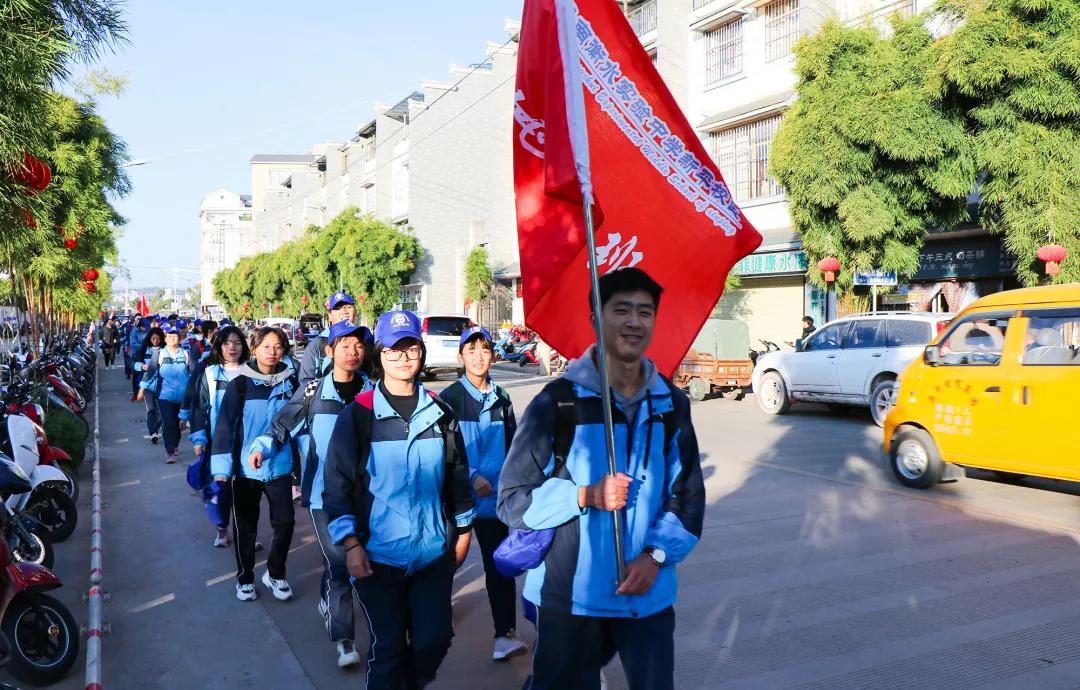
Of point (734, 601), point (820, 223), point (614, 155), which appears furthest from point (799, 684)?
point (820, 223)

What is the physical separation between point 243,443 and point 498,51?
37.8 meters

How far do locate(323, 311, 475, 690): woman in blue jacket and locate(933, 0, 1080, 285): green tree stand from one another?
41.6 feet

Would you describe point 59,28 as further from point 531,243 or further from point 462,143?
point 462,143

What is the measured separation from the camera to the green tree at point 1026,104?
12.8 m

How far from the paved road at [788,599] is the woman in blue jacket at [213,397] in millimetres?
523

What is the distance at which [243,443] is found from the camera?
5.45m

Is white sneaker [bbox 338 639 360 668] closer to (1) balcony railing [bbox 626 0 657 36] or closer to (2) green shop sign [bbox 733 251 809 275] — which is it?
(2) green shop sign [bbox 733 251 809 275]

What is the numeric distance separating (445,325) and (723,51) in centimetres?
1092

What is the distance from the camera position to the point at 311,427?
446cm

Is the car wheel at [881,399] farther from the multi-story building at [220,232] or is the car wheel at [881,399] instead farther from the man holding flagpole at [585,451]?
the multi-story building at [220,232]

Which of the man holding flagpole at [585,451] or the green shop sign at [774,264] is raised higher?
the green shop sign at [774,264]

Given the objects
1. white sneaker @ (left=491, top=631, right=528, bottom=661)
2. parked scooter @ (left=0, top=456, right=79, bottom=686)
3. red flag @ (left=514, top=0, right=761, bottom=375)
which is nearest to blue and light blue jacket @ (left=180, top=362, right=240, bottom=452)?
parked scooter @ (left=0, top=456, right=79, bottom=686)

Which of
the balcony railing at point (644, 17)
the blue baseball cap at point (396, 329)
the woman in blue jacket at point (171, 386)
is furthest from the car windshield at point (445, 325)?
the blue baseball cap at point (396, 329)

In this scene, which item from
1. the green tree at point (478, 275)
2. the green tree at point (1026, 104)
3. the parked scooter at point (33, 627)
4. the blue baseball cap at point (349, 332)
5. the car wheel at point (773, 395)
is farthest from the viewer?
the green tree at point (478, 275)
